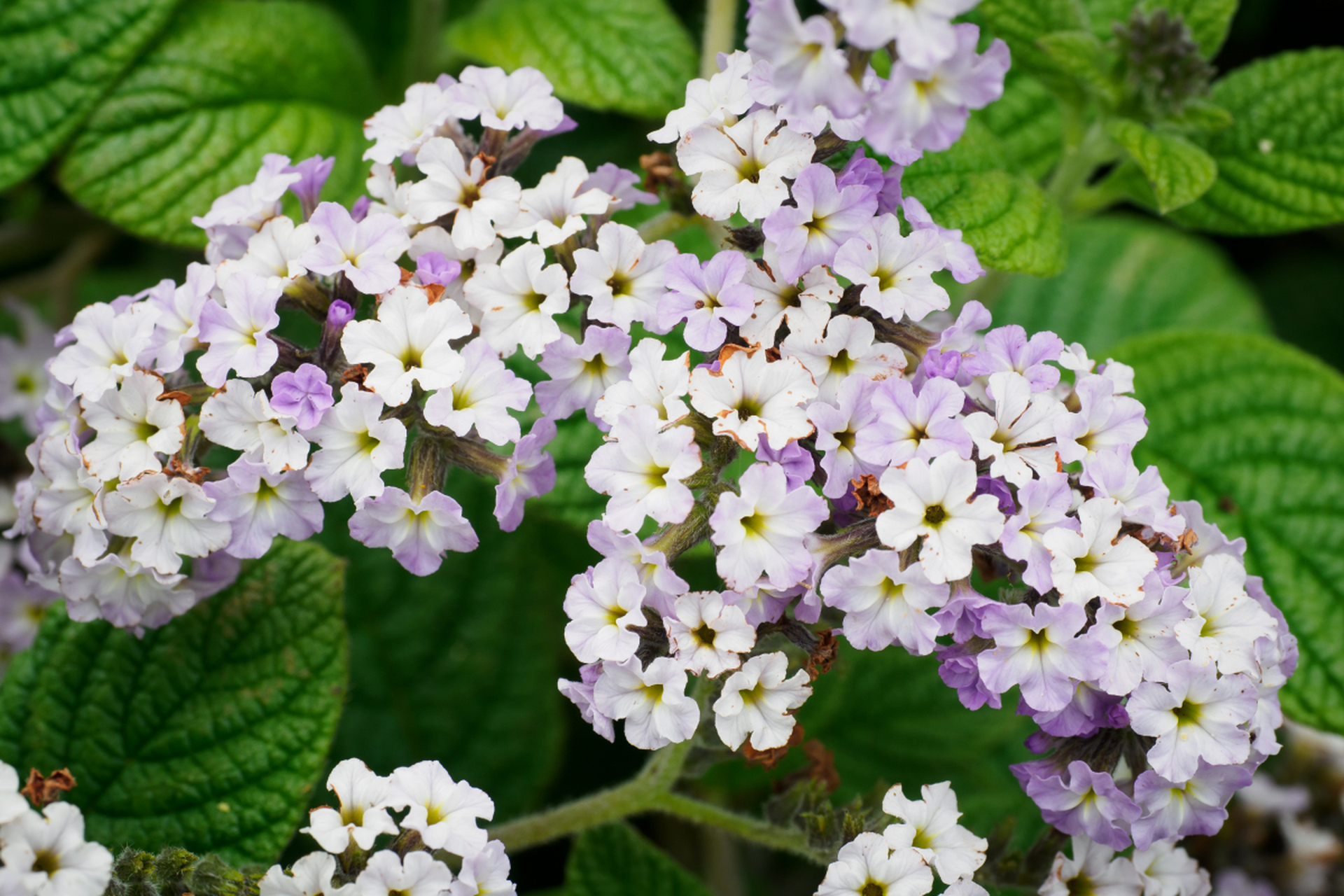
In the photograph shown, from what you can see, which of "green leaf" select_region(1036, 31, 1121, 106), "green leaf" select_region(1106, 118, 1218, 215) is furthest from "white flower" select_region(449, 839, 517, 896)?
"green leaf" select_region(1036, 31, 1121, 106)

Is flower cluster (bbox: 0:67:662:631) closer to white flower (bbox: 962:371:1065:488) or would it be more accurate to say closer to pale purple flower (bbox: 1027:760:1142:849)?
white flower (bbox: 962:371:1065:488)

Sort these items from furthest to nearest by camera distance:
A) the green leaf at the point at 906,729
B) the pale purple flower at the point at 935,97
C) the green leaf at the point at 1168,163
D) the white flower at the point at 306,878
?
the green leaf at the point at 906,729, the green leaf at the point at 1168,163, the white flower at the point at 306,878, the pale purple flower at the point at 935,97

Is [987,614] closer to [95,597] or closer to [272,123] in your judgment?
[95,597]

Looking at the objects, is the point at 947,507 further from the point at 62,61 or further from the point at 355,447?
the point at 62,61

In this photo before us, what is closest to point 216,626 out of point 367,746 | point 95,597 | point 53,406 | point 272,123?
point 95,597

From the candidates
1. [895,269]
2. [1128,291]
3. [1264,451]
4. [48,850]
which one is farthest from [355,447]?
[1128,291]

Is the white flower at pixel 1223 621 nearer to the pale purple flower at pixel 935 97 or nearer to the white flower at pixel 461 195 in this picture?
the pale purple flower at pixel 935 97

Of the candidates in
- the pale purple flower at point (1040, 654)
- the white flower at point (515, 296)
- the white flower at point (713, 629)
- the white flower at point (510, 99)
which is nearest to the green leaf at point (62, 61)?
the white flower at point (510, 99)
